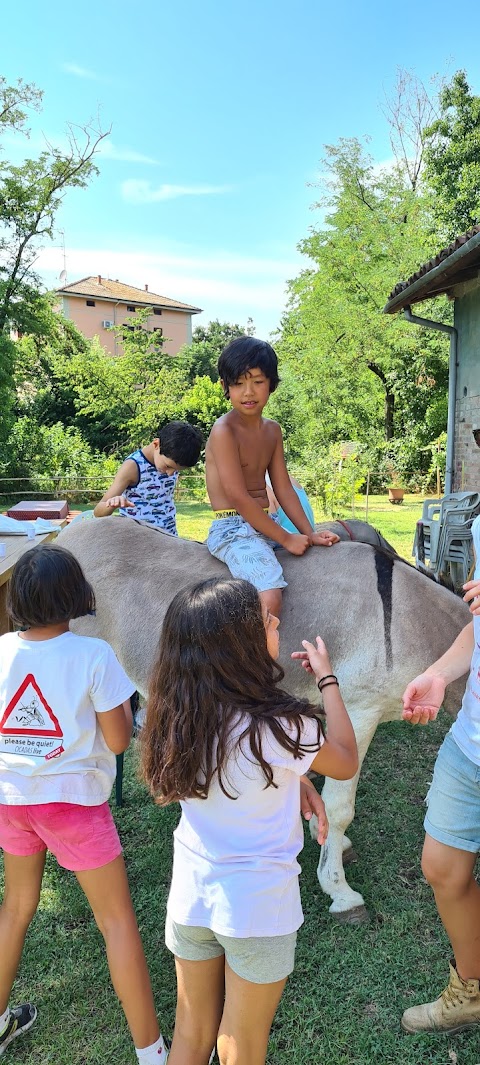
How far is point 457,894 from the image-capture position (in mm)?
1812

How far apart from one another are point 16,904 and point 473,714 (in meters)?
1.40

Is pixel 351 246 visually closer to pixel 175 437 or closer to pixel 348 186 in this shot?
A: pixel 348 186

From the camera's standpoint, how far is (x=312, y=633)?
277cm

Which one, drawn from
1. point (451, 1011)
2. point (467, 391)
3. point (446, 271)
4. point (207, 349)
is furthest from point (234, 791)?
point (207, 349)

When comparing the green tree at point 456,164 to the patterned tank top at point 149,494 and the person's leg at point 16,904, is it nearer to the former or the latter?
the patterned tank top at point 149,494

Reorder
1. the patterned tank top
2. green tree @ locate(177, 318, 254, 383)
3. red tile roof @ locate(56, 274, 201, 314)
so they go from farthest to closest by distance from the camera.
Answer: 1. red tile roof @ locate(56, 274, 201, 314)
2. green tree @ locate(177, 318, 254, 383)
3. the patterned tank top

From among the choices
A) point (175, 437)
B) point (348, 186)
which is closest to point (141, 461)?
point (175, 437)

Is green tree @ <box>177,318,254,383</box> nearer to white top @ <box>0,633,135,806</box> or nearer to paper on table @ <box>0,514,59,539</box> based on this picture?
paper on table @ <box>0,514,59,539</box>

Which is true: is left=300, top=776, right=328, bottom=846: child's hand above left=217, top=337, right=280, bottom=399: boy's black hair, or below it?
below

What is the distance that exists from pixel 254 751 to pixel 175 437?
258 cm

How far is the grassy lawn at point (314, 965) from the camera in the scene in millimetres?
1995

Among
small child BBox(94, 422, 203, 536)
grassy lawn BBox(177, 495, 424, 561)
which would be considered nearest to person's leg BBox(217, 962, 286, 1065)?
small child BBox(94, 422, 203, 536)

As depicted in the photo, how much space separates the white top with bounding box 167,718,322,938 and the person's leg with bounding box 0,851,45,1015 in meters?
0.62

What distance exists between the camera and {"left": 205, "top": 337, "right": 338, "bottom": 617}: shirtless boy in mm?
2740
